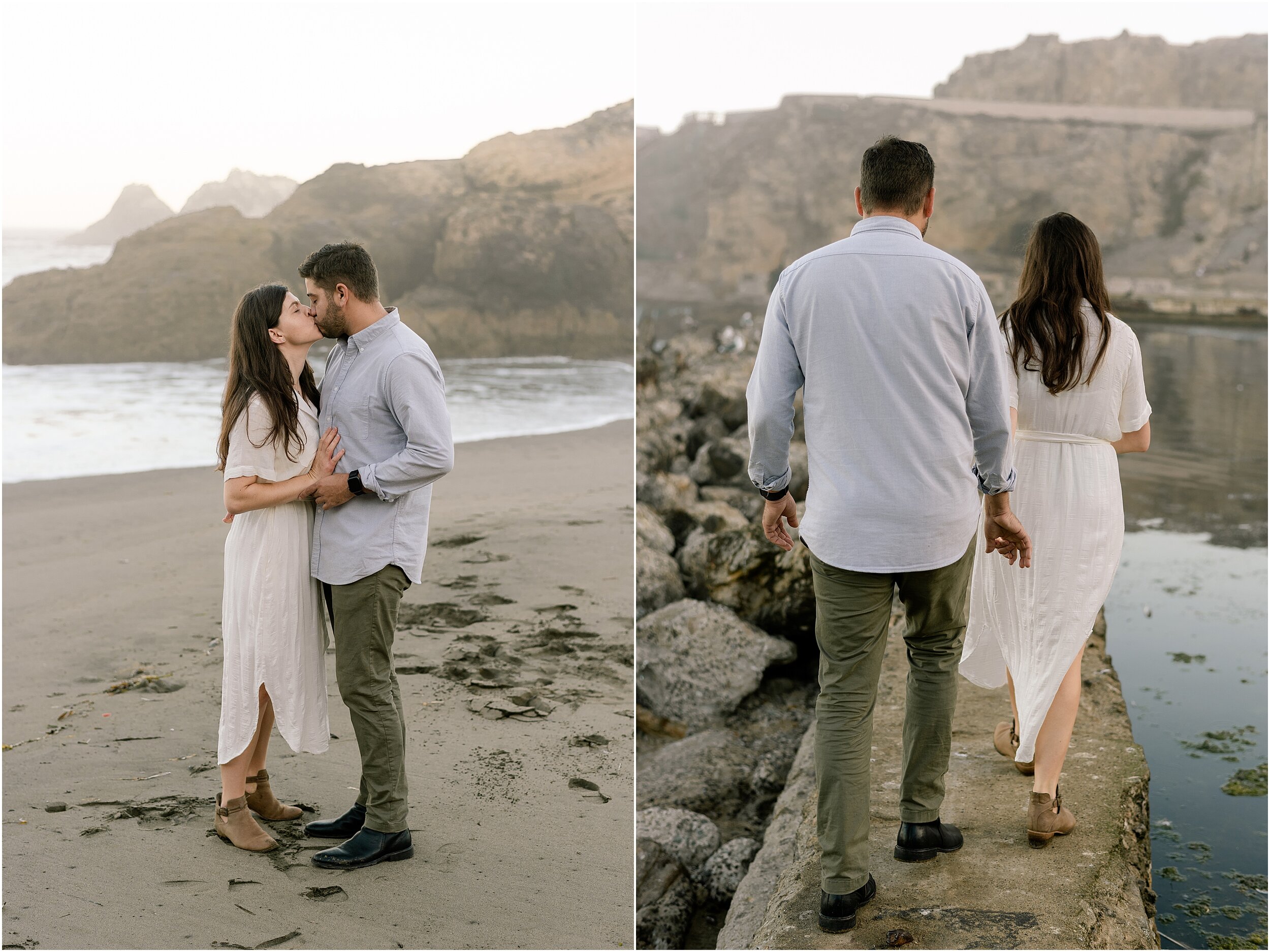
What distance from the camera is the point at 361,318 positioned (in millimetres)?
3049

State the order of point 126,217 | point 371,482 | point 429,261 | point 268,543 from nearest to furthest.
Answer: point 371,482 → point 268,543 → point 126,217 → point 429,261

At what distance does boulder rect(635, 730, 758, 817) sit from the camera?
4355 mm

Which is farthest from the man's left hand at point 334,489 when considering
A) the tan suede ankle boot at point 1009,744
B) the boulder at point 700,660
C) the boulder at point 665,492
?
the boulder at point 665,492

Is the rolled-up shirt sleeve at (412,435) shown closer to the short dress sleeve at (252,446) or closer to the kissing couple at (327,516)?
the kissing couple at (327,516)

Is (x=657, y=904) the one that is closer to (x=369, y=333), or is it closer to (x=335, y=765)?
(x=335, y=765)

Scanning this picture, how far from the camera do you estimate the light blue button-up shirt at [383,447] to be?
2.95 meters

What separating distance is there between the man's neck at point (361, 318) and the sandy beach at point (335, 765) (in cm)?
153

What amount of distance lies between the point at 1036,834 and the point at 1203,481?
937 centimetres

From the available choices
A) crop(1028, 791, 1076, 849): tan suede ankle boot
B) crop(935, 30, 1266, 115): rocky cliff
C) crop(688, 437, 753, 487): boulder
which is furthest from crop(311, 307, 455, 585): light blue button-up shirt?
crop(935, 30, 1266, 115): rocky cliff

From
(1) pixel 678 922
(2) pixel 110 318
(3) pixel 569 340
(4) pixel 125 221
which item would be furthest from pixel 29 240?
(1) pixel 678 922

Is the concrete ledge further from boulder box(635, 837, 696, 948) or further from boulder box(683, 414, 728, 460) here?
boulder box(683, 414, 728, 460)

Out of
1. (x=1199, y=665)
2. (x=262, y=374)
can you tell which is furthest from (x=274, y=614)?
(x=1199, y=665)

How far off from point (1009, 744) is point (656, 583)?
2.99 metres

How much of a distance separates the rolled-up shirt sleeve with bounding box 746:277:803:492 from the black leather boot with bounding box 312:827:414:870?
1502mm
